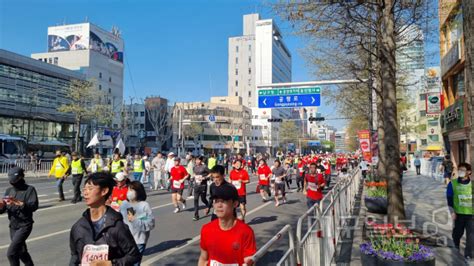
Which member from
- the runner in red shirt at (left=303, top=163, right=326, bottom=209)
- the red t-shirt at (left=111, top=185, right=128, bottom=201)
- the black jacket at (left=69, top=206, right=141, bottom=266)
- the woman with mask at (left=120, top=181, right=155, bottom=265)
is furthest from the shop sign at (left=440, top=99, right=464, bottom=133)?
the black jacket at (left=69, top=206, right=141, bottom=266)

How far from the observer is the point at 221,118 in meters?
86.1

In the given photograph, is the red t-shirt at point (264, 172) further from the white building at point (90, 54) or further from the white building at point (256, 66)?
the white building at point (256, 66)

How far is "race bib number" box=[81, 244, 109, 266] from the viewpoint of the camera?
279 cm

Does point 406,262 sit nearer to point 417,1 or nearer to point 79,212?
point 417,1

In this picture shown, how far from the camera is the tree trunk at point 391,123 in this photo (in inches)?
290

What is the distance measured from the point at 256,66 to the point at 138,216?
108 m

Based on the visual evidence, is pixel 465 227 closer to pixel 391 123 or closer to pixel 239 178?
pixel 391 123

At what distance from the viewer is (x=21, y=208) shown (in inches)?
204

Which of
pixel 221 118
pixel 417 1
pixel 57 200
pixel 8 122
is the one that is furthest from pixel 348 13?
pixel 221 118

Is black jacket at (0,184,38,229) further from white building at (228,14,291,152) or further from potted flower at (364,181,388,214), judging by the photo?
white building at (228,14,291,152)

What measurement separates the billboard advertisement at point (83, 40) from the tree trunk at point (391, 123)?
78683mm

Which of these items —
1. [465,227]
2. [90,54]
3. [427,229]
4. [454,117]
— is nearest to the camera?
[465,227]

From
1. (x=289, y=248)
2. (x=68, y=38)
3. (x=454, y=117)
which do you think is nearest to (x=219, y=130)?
(x=68, y=38)

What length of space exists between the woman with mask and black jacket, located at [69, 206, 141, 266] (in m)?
2.29
